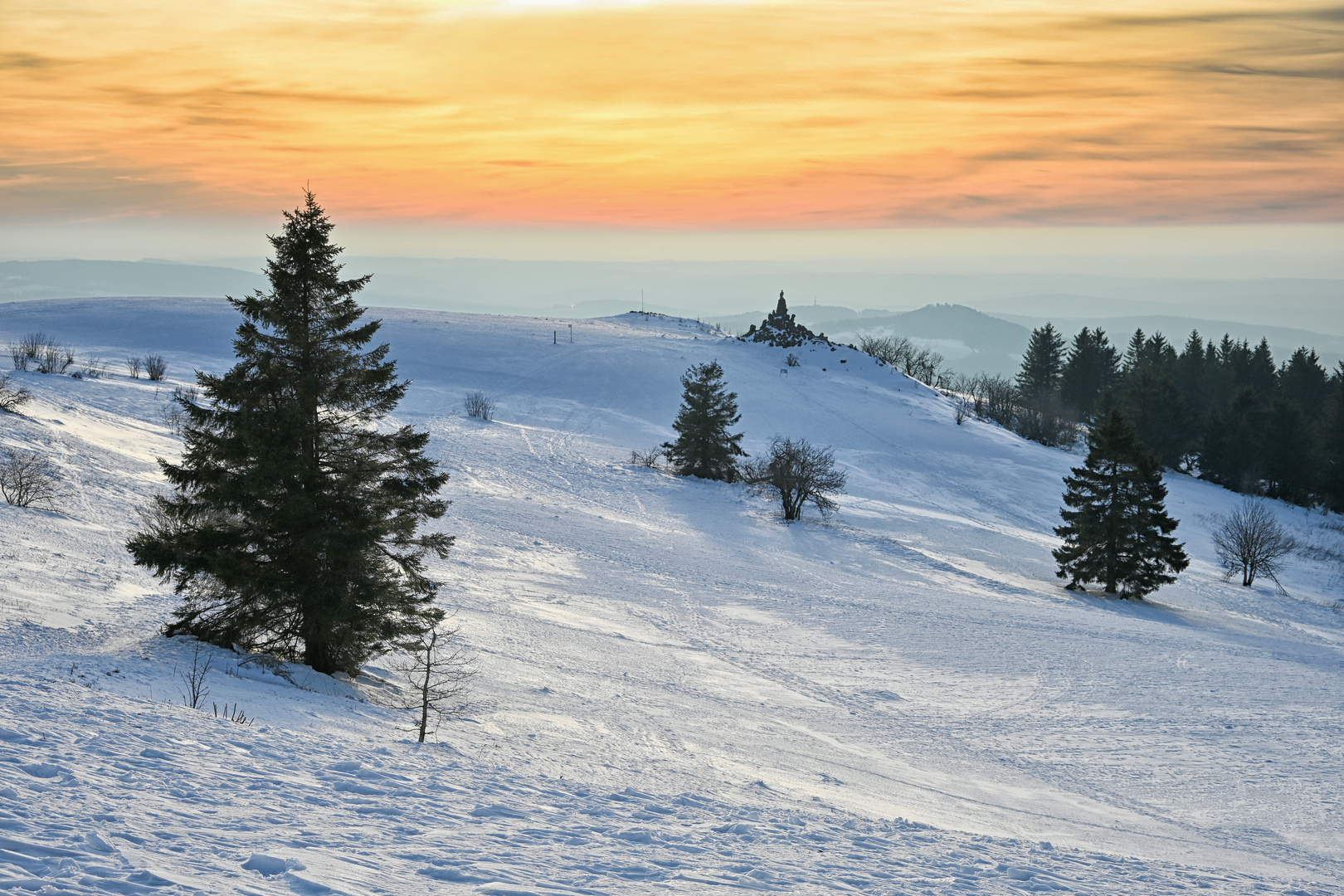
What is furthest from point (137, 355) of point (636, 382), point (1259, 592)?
point (1259, 592)

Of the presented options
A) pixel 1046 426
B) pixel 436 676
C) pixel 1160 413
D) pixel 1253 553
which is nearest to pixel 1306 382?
pixel 1160 413

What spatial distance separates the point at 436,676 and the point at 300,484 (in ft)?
13.0

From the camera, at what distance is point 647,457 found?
4181 cm

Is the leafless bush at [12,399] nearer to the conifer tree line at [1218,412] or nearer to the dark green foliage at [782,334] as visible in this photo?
the conifer tree line at [1218,412]

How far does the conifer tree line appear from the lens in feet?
199

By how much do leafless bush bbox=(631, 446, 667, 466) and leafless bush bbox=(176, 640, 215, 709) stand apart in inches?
1147

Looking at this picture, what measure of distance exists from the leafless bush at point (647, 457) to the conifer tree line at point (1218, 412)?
84.5 ft

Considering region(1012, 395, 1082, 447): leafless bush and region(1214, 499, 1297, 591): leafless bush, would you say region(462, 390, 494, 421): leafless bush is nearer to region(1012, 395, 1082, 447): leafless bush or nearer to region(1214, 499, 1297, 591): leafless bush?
region(1214, 499, 1297, 591): leafless bush

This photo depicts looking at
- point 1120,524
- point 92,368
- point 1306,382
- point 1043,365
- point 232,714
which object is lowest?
point 232,714

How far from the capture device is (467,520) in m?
27.0

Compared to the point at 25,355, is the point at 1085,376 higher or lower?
higher

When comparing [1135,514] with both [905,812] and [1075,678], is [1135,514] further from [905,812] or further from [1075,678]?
[905,812]

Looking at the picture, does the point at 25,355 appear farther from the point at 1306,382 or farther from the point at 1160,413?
the point at 1306,382

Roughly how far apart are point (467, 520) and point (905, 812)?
19.6 metres
